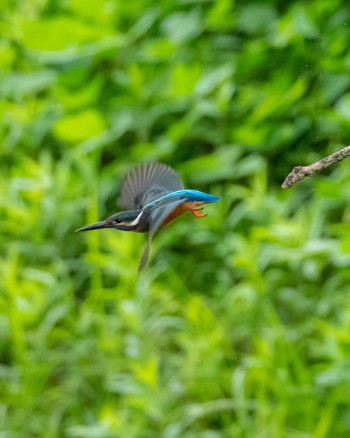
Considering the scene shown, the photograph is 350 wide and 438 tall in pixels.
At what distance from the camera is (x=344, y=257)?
1.29m

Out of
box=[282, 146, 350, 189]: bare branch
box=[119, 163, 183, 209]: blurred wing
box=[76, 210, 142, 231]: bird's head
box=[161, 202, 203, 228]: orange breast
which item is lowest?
box=[119, 163, 183, 209]: blurred wing

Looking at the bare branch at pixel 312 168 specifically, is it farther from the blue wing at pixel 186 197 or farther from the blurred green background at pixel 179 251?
the blurred green background at pixel 179 251

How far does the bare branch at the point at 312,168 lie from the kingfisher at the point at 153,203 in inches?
0.8

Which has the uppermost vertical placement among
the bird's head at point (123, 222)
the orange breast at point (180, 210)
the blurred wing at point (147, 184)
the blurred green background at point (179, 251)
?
the orange breast at point (180, 210)

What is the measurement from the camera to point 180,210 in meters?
0.22

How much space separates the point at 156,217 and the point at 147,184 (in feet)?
0.16

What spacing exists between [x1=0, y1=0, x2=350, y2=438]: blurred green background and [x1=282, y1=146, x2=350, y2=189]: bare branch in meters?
1.05

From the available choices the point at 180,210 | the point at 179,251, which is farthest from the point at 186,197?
the point at 179,251

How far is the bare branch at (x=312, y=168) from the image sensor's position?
198 millimetres

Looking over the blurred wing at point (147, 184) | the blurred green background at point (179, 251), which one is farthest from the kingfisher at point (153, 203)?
the blurred green background at point (179, 251)

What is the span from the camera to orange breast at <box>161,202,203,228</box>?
22cm

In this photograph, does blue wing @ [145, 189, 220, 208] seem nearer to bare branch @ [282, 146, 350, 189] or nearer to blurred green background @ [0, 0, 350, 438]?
bare branch @ [282, 146, 350, 189]

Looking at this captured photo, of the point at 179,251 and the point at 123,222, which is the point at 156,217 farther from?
the point at 179,251

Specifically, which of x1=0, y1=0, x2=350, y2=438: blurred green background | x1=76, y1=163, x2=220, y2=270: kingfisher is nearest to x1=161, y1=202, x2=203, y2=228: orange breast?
x1=76, y1=163, x2=220, y2=270: kingfisher
